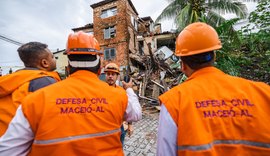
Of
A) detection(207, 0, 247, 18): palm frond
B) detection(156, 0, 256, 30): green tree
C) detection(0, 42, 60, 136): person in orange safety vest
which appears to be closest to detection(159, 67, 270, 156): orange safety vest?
detection(0, 42, 60, 136): person in orange safety vest

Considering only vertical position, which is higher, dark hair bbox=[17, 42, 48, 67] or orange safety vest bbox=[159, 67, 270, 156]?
dark hair bbox=[17, 42, 48, 67]

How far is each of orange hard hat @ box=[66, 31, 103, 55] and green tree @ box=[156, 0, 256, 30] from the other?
28.4 feet

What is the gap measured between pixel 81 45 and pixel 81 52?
0.24 feet

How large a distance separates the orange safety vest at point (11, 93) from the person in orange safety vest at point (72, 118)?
34cm

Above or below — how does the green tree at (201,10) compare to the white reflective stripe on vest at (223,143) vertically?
above

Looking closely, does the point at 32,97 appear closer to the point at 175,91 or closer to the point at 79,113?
the point at 79,113

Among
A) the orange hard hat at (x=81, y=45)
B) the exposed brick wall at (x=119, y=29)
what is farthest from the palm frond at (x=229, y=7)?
the orange hard hat at (x=81, y=45)

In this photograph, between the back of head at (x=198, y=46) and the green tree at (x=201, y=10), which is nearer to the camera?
the back of head at (x=198, y=46)

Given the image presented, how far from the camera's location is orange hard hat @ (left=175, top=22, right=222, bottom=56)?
135 cm

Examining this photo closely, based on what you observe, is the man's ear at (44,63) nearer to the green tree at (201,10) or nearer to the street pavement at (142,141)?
the street pavement at (142,141)

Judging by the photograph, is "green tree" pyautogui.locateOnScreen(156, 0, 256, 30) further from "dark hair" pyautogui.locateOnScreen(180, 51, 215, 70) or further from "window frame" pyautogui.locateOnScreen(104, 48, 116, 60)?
"window frame" pyautogui.locateOnScreen(104, 48, 116, 60)

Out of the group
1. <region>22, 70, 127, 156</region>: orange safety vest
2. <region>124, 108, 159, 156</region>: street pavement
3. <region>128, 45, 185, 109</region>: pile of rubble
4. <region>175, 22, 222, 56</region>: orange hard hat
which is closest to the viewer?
<region>22, 70, 127, 156</region>: orange safety vest

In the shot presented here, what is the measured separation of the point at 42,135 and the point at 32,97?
286 millimetres

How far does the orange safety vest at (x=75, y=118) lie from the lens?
48.4 inches
